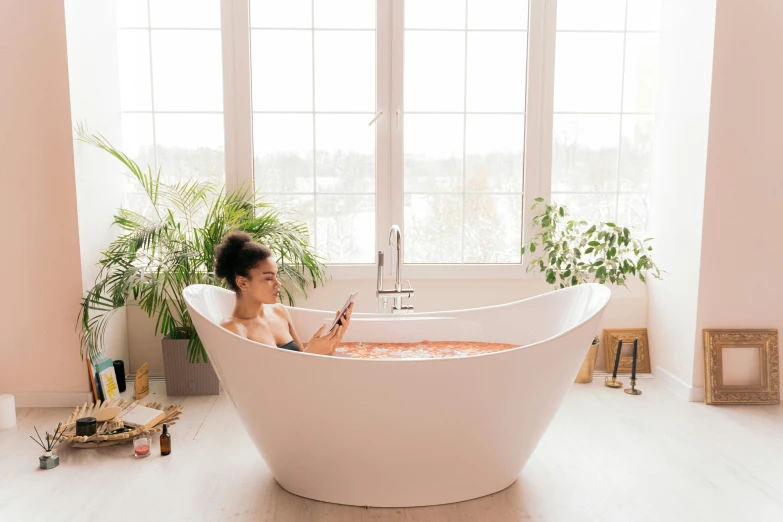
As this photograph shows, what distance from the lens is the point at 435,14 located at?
379 cm

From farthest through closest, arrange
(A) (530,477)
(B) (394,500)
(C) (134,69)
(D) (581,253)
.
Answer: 1. (C) (134,69)
2. (D) (581,253)
3. (A) (530,477)
4. (B) (394,500)

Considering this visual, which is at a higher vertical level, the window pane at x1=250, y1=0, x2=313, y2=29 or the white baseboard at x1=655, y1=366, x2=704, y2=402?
the window pane at x1=250, y1=0, x2=313, y2=29

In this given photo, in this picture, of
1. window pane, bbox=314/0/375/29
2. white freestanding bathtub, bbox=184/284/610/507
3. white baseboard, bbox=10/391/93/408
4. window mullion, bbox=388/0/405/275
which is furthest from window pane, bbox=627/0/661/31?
white baseboard, bbox=10/391/93/408

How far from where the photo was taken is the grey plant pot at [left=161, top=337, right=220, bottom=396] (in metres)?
3.51

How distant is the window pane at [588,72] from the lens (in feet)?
12.7

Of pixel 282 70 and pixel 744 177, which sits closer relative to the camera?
pixel 744 177

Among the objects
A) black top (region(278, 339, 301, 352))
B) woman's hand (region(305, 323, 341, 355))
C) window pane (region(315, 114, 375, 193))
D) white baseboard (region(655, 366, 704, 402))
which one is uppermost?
window pane (region(315, 114, 375, 193))

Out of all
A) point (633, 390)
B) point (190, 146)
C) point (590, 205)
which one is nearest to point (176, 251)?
point (190, 146)

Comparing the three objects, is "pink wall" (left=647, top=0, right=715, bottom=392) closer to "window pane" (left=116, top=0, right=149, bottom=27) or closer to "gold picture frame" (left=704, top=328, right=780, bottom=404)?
"gold picture frame" (left=704, top=328, right=780, bottom=404)

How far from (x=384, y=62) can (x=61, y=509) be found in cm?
263

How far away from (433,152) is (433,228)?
0.43 meters

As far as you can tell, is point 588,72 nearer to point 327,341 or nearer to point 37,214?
point 327,341

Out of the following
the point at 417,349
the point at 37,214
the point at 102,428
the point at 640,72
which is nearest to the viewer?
the point at 102,428

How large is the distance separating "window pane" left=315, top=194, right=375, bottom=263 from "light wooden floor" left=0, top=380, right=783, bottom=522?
112 centimetres
